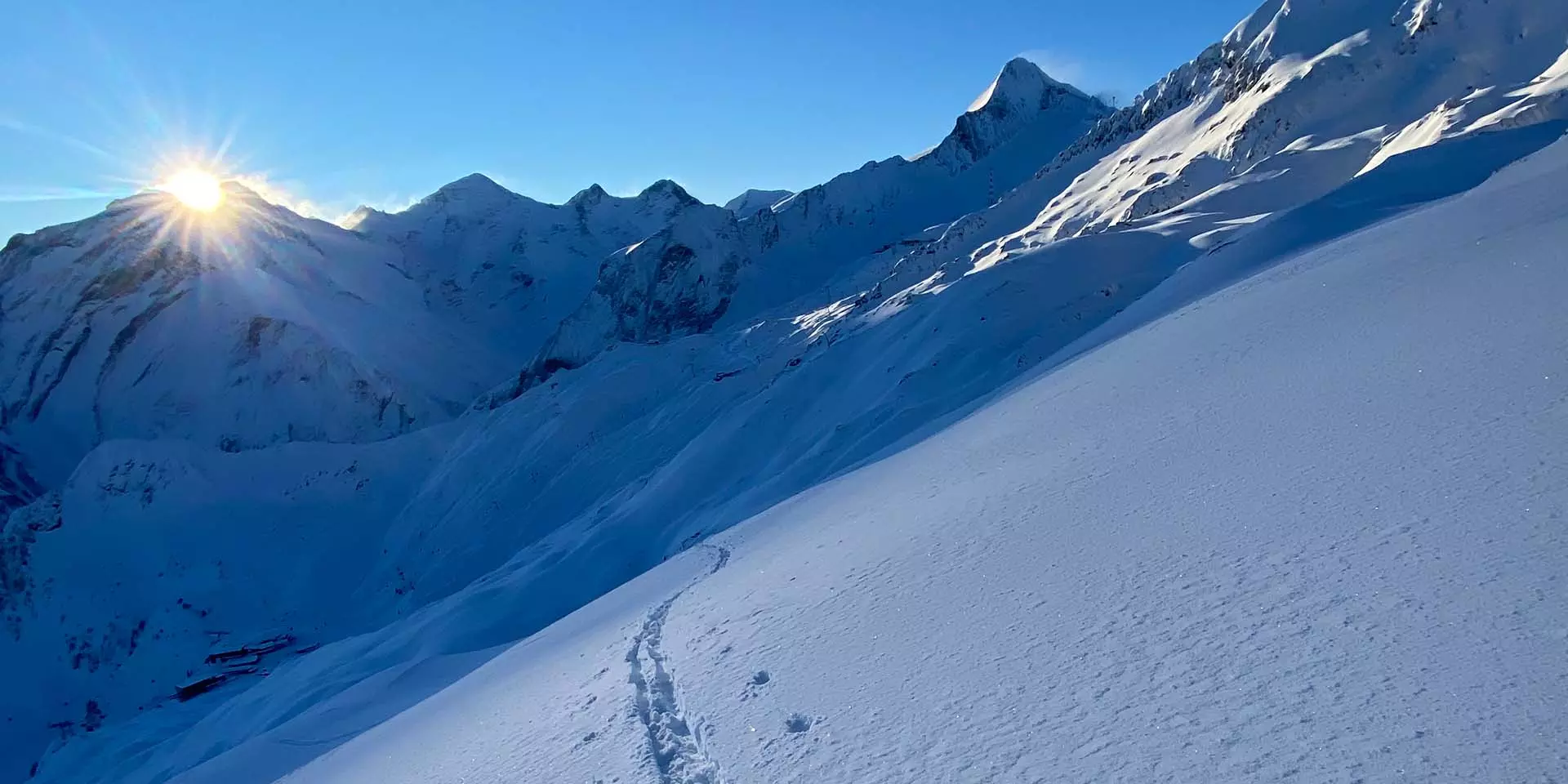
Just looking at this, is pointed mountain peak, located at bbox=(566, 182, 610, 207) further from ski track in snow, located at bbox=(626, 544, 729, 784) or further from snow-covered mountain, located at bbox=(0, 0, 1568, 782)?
ski track in snow, located at bbox=(626, 544, 729, 784)

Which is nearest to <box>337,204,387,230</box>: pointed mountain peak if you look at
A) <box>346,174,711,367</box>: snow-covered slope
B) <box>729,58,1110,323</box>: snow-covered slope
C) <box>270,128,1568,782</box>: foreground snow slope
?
<box>346,174,711,367</box>: snow-covered slope

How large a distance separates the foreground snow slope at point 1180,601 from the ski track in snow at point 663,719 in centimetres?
3

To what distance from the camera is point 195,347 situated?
2699 inches

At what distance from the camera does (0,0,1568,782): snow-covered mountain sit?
4.29 meters

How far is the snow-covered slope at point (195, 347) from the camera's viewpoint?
6438 centimetres

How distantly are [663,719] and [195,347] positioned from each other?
76120mm

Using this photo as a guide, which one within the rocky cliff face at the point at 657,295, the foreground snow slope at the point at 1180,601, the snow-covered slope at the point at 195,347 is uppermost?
the snow-covered slope at the point at 195,347

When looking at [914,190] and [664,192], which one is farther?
[664,192]

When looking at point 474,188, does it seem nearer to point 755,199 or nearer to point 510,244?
point 510,244

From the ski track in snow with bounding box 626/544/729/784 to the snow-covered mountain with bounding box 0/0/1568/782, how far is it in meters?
0.04

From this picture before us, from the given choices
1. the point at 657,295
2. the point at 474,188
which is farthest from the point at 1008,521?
the point at 474,188

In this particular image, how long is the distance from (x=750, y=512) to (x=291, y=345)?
59665mm

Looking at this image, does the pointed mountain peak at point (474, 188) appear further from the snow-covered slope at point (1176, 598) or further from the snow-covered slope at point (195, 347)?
the snow-covered slope at point (1176, 598)

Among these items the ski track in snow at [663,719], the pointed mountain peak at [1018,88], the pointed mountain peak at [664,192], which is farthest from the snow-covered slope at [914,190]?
the ski track in snow at [663,719]
